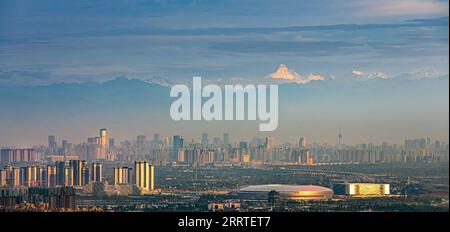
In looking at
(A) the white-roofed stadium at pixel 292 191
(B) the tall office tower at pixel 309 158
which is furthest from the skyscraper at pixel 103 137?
(B) the tall office tower at pixel 309 158

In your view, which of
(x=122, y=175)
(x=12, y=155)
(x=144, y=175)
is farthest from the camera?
(x=122, y=175)

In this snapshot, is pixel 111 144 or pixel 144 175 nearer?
pixel 144 175

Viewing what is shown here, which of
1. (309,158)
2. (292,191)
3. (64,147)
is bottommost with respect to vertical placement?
(292,191)

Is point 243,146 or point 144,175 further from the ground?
point 243,146

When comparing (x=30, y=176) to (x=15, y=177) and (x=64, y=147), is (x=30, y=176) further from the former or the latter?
(x=64, y=147)

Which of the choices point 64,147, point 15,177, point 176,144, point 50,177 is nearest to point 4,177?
point 15,177
